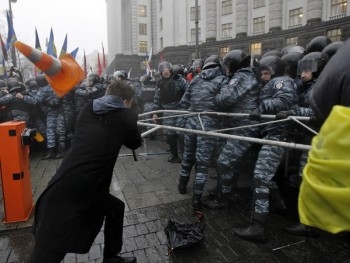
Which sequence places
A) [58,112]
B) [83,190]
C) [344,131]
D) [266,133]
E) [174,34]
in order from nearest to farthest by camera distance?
1. [344,131]
2. [83,190]
3. [266,133]
4. [58,112]
5. [174,34]

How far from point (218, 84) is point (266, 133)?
1188 mm

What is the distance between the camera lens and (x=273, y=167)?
393cm

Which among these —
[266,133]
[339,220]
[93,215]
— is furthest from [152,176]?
[339,220]

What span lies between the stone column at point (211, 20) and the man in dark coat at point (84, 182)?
3867 centimetres

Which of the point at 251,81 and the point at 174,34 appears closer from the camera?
the point at 251,81

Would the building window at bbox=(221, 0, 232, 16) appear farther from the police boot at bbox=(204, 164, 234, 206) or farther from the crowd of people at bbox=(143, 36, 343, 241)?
the police boot at bbox=(204, 164, 234, 206)

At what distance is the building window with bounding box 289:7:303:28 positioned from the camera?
1243 inches

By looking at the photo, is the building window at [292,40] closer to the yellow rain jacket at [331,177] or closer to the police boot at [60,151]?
the police boot at [60,151]

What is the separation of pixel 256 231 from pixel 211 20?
129 feet

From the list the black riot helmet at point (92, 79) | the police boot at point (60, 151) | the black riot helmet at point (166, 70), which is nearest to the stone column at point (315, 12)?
the black riot helmet at point (92, 79)

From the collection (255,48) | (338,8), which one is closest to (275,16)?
(255,48)

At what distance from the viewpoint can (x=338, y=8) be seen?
28.3 m

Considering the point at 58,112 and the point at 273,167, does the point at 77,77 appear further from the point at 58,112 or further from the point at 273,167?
the point at 58,112

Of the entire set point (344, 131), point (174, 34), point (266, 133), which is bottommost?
point (266, 133)
